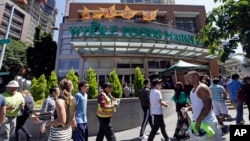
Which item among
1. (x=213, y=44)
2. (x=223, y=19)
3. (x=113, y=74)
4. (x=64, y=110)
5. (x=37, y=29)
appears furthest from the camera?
(x=37, y=29)

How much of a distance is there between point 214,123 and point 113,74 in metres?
8.94

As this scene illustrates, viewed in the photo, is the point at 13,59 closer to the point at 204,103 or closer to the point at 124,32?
the point at 124,32

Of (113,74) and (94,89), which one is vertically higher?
(113,74)

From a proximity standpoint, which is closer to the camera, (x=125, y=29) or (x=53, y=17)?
(x=125, y=29)

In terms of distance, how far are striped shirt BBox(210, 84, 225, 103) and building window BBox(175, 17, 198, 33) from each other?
85.8ft

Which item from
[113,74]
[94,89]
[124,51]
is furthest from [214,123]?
[124,51]

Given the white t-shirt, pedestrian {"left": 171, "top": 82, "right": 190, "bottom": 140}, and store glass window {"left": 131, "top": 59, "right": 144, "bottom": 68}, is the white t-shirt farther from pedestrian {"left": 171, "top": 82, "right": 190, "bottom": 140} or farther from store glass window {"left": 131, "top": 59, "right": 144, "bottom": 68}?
store glass window {"left": 131, "top": 59, "right": 144, "bottom": 68}

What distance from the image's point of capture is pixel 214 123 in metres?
2.73

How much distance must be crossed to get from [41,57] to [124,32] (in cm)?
1253

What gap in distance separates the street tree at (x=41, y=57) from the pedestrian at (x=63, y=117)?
25324 mm

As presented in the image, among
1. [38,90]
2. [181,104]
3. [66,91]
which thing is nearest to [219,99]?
[181,104]

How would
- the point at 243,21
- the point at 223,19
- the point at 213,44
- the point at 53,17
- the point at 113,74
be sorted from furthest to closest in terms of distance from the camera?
the point at 53,17, the point at 113,74, the point at 213,44, the point at 223,19, the point at 243,21

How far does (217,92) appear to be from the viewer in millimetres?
5891

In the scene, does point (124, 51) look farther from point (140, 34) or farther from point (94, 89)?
point (94, 89)
